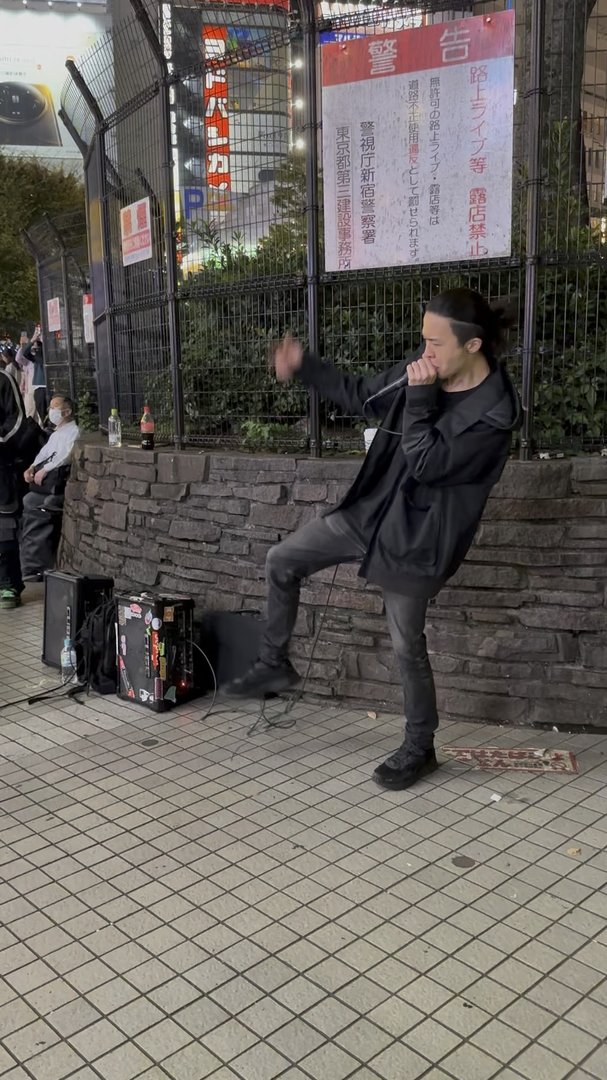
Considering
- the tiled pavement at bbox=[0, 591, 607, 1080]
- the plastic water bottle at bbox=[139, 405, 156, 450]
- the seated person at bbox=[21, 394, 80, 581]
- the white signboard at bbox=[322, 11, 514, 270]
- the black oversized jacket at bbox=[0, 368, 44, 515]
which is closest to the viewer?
the tiled pavement at bbox=[0, 591, 607, 1080]

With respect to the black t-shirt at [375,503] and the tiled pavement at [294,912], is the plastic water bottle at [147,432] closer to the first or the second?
the tiled pavement at [294,912]

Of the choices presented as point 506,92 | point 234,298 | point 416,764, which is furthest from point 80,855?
point 506,92

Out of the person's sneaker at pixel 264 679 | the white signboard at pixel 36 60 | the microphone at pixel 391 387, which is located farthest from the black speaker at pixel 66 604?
the white signboard at pixel 36 60

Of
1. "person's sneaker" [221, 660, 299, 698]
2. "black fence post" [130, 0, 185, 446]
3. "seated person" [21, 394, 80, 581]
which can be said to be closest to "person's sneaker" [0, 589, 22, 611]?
"seated person" [21, 394, 80, 581]

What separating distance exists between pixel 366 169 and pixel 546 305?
111cm

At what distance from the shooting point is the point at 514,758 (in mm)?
3758

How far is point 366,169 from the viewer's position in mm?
4289

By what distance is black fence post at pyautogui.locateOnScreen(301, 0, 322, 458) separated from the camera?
4.32 meters

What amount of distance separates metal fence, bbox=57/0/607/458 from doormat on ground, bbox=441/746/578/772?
53.8 inches

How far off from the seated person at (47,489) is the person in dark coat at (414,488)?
11.6 feet

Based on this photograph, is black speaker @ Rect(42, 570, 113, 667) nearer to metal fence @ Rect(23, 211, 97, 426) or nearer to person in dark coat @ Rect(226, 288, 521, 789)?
person in dark coat @ Rect(226, 288, 521, 789)

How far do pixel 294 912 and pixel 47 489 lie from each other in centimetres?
472

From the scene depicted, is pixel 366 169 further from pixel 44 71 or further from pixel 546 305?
pixel 44 71

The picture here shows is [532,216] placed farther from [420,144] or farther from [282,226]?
[282,226]
